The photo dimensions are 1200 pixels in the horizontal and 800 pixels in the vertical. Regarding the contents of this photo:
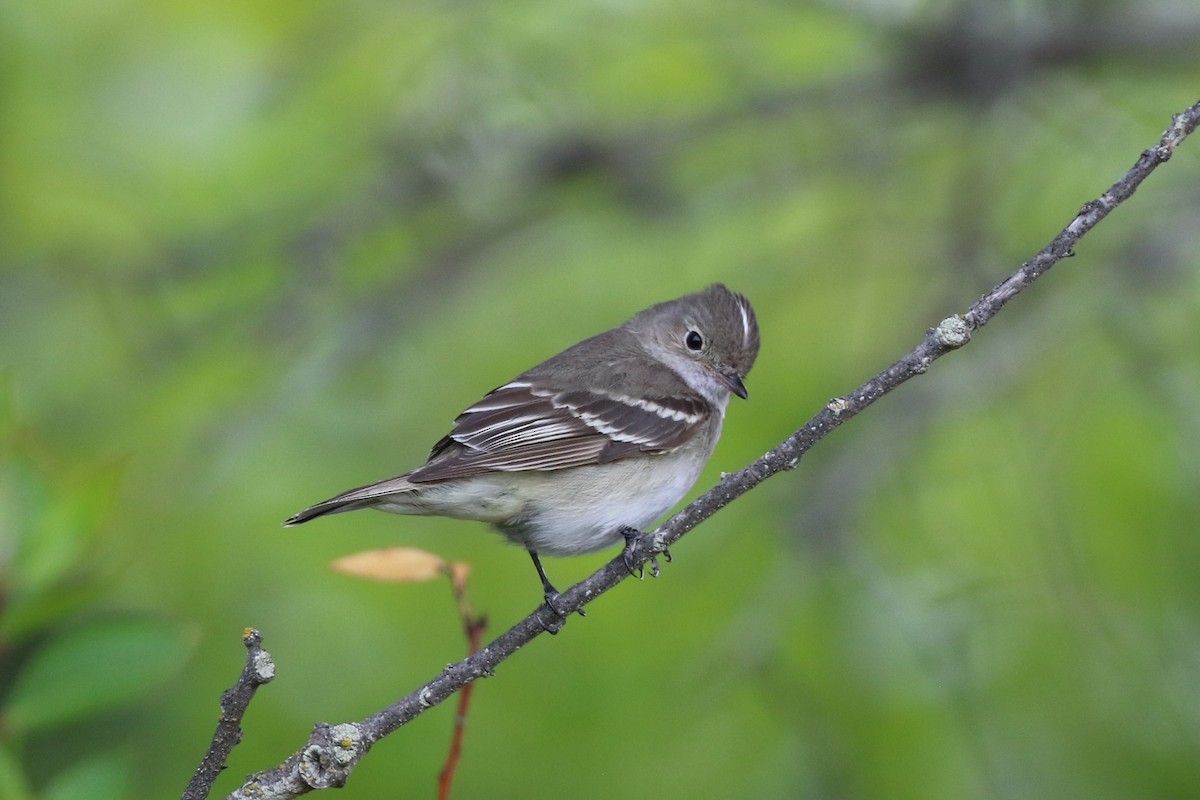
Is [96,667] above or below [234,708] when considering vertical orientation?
above

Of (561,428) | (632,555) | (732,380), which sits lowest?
(632,555)

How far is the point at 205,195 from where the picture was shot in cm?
654

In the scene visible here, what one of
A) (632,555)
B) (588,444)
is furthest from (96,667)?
(588,444)

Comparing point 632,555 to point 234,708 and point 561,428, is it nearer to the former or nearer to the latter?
point 234,708

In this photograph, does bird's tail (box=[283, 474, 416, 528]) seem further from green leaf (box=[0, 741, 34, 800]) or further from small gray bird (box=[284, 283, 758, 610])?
green leaf (box=[0, 741, 34, 800])

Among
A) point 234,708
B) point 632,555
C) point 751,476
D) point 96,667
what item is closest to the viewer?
point 234,708

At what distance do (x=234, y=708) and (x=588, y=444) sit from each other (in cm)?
244

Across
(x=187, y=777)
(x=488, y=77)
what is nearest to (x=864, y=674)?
(x=187, y=777)

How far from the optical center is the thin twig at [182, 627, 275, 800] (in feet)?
7.37

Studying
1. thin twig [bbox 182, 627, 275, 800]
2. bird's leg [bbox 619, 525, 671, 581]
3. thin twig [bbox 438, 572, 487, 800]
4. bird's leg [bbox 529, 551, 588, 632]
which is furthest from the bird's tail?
thin twig [bbox 182, 627, 275, 800]

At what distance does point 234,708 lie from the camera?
90.2 inches

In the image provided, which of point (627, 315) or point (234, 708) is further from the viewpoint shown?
point (627, 315)

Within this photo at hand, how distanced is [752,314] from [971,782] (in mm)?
2060

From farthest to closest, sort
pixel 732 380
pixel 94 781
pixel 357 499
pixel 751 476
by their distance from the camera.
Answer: pixel 732 380 → pixel 357 499 → pixel 751 476 → pixel 94 781
